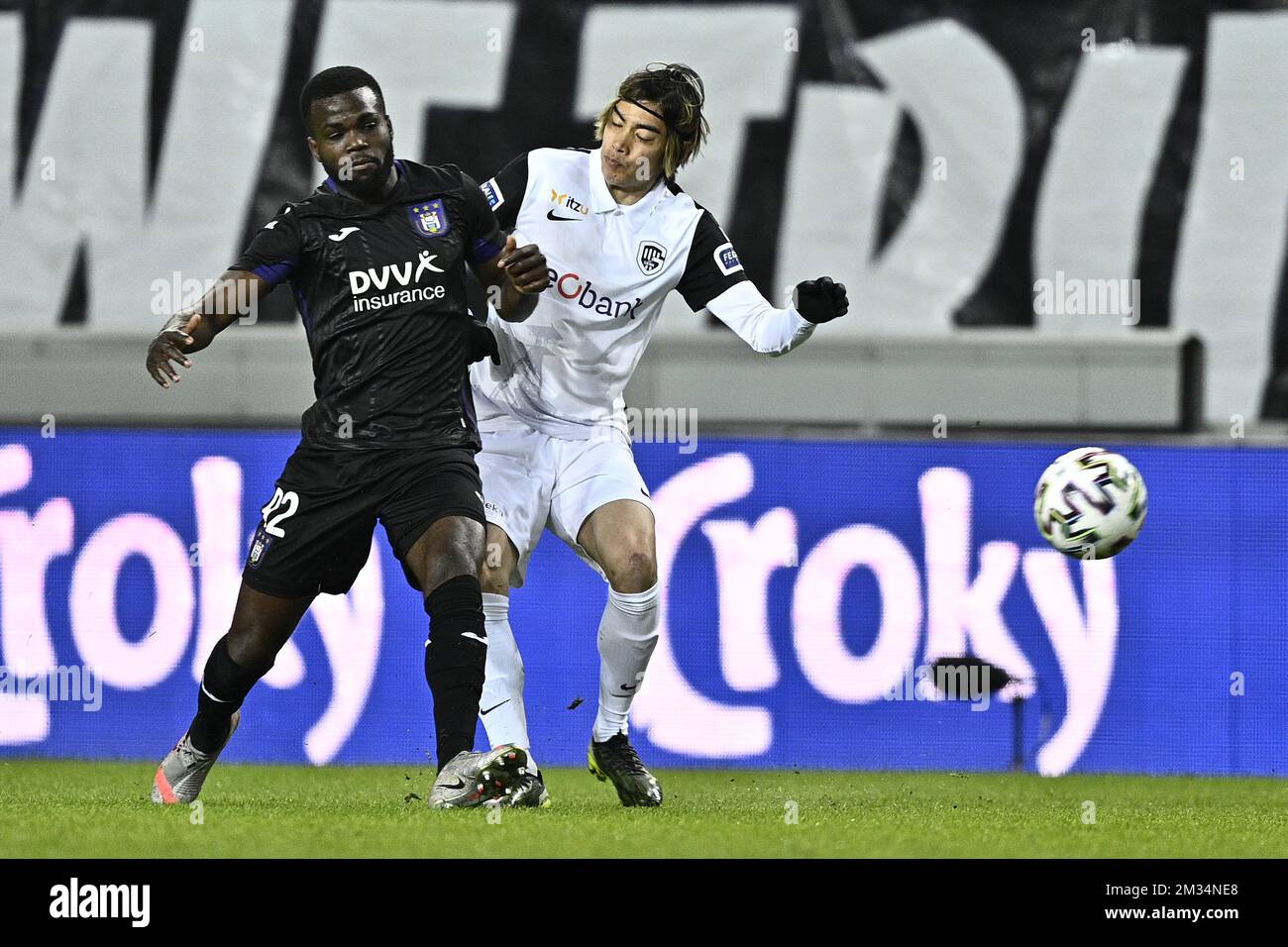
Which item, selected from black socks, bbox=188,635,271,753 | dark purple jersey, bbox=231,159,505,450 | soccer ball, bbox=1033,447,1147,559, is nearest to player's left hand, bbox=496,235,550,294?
dark purple jersey, bbox=231,159,505,450

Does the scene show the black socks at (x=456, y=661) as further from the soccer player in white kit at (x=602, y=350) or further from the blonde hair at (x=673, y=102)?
the blonde hair at (x=673, y=102)

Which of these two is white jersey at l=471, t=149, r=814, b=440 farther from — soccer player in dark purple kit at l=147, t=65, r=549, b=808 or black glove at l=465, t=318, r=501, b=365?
soccer player in dark purple kit at l=147, t=65, r=549, b=808

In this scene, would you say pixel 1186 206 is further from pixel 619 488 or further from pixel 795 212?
pixel 619 488

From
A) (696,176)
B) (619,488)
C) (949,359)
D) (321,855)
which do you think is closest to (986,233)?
(949,359)

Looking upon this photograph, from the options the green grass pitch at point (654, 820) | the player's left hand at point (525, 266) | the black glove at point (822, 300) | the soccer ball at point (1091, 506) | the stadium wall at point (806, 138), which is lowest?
the green grass pitch at point (654, 820)

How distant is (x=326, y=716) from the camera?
8773mm

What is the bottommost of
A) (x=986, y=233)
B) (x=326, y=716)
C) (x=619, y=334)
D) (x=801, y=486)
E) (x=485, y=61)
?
(x=326, y=716)

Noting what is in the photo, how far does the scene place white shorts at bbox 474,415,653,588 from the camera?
20.2 feet

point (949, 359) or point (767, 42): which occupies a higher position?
point (767, 42)

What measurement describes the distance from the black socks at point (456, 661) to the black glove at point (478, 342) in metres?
0.71

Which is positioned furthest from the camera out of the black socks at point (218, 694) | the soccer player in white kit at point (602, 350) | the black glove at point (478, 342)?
the soccer player in white kit at point (602, 350)

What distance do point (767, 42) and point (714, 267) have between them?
5.20 m

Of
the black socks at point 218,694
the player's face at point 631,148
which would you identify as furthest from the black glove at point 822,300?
the black socks at point 218,694

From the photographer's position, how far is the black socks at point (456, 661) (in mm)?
5188
